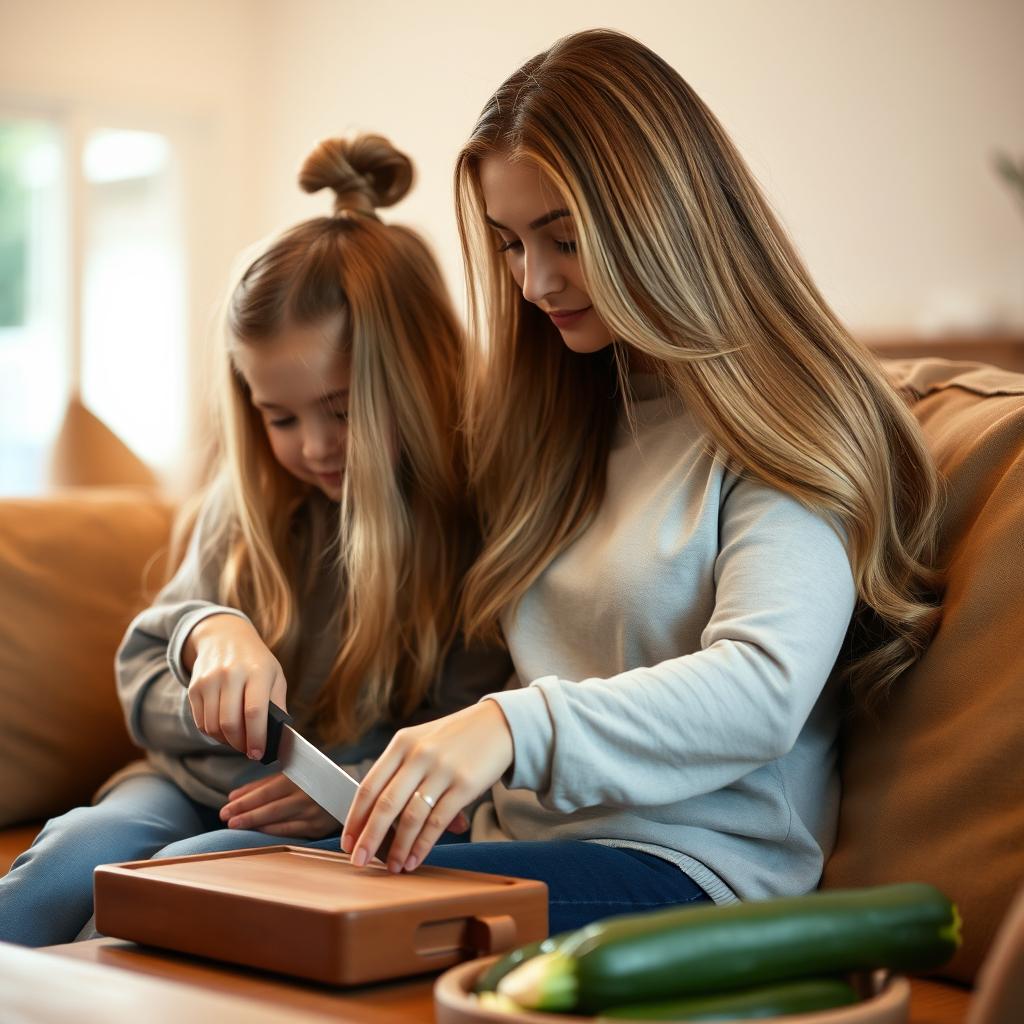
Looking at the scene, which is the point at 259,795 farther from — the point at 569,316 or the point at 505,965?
the point at 505,965

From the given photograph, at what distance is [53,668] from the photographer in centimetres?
166

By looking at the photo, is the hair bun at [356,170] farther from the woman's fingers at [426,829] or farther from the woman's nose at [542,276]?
the woman's fingers at [426,829]

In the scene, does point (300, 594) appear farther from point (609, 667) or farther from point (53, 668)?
point (609, 667)

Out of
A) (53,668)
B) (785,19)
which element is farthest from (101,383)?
(53,668)

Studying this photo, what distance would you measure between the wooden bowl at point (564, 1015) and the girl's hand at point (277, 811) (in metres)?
0.64

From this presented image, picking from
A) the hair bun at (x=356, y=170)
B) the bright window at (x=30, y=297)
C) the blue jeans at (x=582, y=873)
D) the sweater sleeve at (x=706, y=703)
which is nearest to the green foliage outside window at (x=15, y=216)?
the bright window at (x=30, y=297)

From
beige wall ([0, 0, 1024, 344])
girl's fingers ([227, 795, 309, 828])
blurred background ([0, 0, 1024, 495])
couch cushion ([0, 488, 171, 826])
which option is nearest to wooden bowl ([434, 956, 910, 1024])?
girl's fingers ([227, 795, 309, 828])

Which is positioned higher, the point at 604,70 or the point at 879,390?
the point at 604,70

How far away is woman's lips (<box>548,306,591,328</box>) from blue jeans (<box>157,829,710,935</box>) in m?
0.46

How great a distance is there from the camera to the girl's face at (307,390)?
1446mm

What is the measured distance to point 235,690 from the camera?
3.84 feet

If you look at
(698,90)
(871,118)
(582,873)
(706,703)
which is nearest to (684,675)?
(706,703)

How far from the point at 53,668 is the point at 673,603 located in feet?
2.83

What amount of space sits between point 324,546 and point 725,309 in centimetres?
60
